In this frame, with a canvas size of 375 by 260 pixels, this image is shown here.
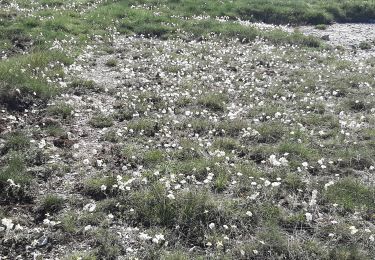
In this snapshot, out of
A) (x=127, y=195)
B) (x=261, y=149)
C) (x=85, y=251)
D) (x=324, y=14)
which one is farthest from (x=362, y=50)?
(x=85, y=251)

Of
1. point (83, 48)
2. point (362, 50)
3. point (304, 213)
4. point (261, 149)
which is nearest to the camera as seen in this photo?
point (304, 213)

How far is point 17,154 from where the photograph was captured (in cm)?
920

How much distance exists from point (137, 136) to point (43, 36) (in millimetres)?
7708

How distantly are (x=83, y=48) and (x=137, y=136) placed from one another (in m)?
6.63

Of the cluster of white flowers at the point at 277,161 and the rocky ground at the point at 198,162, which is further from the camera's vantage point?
the cluster of white flowers at the point at 277,161

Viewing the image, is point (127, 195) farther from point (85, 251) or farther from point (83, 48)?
point (83, 48)

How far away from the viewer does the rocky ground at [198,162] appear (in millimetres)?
7176

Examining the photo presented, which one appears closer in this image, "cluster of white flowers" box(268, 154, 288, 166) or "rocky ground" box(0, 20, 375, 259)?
"rocky ground" box(0, 20, 375, 259)

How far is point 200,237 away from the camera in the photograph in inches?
285

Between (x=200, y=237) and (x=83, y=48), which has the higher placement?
(x=83, y=48)

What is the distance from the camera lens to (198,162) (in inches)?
364

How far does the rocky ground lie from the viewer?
7.18 meters

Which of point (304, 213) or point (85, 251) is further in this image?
point (304, 213)

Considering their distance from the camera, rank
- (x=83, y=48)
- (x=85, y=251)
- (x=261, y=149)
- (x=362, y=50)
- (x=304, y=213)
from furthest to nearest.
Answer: (x=362, y=50), (x=83, y=48), (x=261, y=149), (x=304, y=213), (x=85, y=251)
